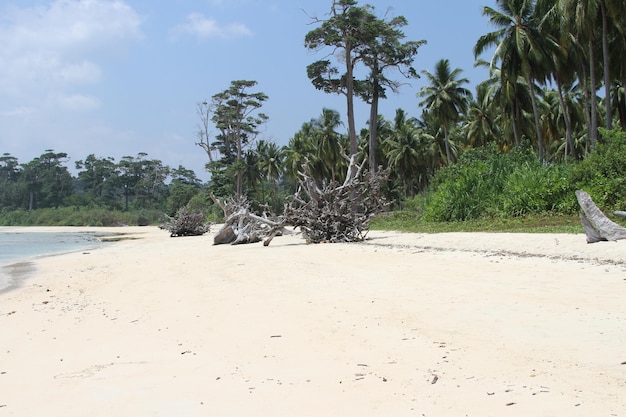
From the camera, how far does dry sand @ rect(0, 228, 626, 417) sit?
3402 mm

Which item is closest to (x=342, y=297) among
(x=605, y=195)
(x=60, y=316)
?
(x=60, y=316)

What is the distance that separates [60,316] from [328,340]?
4.02 meters

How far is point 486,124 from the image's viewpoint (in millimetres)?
42500

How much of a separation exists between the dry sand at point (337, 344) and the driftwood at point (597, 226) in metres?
0.73

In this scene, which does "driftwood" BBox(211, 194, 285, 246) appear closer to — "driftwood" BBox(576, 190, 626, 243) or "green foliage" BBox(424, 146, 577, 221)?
"green foliage" BBox(424, 146, 577, 221)

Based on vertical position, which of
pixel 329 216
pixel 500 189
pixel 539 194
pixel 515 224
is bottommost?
pixel 515 224

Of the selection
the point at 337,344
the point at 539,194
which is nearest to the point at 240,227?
the point at 539,194

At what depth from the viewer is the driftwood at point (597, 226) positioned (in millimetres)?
10023

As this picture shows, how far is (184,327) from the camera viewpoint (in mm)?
5711

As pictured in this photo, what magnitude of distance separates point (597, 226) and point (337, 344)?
788 cm

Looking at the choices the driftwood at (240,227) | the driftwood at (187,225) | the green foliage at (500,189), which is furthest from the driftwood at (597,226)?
the driftwood at (187,225)

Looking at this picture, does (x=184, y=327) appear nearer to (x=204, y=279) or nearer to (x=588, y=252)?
(x=204, y=279)

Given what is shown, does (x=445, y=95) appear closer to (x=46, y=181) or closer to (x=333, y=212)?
(x=333, y=212)

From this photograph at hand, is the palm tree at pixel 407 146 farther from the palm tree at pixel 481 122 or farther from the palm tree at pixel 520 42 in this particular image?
the palm tree at pixel 520 42
